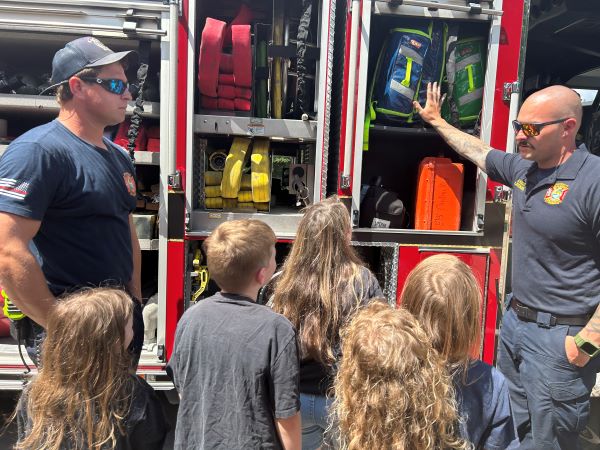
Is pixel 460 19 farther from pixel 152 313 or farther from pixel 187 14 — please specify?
pixel 152 313

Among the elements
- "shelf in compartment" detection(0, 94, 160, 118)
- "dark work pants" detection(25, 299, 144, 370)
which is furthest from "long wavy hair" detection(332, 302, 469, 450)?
"shelf in compartment" detection(0, 94, 160, 118)

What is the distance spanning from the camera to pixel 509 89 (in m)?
2.96

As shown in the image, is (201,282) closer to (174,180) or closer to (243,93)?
(174,180)

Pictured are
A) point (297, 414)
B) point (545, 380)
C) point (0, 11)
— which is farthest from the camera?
point (0, 11)

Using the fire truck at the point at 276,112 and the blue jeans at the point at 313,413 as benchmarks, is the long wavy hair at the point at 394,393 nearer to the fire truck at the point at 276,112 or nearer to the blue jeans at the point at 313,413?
the blue jeans at the point at 313,413

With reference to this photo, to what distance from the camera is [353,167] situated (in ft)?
9.68

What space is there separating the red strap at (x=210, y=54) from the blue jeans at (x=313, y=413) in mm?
2072

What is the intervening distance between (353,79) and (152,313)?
2.05 meters

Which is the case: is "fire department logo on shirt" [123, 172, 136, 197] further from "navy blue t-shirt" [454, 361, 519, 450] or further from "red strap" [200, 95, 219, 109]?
"navy blue t-shirt" [454, 361, 519, 450]

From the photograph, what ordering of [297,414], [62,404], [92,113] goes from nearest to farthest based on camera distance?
[62,404]
[297,414]
[92,113]

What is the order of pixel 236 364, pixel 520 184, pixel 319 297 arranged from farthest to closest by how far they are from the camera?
pixel 520 184 → pixel 319 297 → pixel 236 364

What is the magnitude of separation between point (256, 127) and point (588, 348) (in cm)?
219

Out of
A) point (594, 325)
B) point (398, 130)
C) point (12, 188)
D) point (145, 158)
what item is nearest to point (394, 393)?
point (594, 325)

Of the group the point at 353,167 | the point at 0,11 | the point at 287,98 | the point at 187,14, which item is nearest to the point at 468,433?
the point at 353,167
